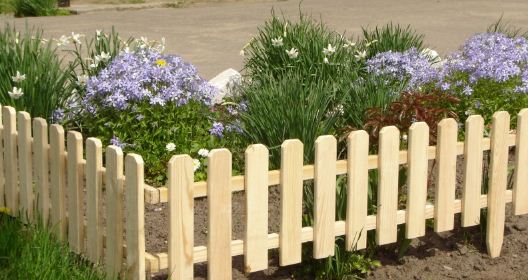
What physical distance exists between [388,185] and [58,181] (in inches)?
58.1

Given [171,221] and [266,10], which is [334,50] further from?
[266,10]

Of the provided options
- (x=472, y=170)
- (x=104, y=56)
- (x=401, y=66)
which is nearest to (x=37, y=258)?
(x=472, y=170)

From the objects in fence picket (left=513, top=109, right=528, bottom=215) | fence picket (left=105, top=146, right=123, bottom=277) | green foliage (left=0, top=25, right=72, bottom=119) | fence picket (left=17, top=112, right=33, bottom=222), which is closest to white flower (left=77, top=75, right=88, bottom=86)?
green foliage (left=0, top=25, right=72, bottom=119)

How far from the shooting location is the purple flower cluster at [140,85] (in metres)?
5.61

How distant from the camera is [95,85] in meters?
5.68

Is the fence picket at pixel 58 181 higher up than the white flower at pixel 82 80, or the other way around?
the white flower at pixel 82 80

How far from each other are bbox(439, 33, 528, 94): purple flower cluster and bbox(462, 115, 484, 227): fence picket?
1196mm

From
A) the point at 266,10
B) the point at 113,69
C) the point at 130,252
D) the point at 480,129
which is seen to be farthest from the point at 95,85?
the point at 266,10

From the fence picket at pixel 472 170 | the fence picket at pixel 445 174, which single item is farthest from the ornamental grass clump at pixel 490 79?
Answer: the fence picket at pixel 445 174

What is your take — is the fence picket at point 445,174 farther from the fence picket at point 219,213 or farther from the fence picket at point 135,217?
the fence picket at point 135,217

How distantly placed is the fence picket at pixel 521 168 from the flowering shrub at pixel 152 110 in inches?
67.8

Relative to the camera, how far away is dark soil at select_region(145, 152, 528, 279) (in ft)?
15.5

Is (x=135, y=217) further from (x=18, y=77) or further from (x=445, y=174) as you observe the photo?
(x=18, y=77)

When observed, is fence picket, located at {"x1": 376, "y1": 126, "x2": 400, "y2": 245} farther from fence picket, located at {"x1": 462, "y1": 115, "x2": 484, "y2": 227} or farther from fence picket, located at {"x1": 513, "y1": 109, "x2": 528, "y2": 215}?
fence picket, located at {"x1": 513, "y1": 109, "x2": 528, "y2": 215}
